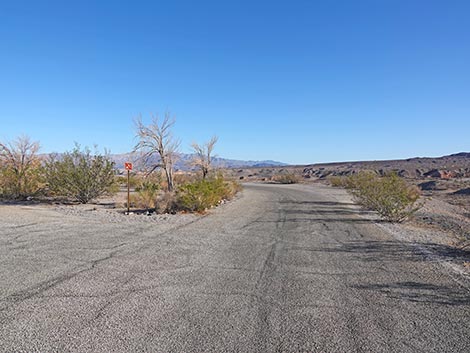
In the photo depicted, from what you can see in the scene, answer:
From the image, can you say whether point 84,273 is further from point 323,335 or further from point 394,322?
point 394,322

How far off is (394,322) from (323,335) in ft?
3.50

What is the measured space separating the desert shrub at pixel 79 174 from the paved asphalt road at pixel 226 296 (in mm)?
11029

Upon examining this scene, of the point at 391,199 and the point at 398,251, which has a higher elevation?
the point at 391,199

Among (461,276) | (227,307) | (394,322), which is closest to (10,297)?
(227,307)

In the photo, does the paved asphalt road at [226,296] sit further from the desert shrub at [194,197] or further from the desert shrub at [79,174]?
the desert shrub at [79,174]

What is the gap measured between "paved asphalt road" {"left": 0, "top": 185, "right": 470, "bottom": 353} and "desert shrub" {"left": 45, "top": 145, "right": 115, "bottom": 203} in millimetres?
11029

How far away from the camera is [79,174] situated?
20.5 meters

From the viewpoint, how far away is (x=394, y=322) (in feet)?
15.0

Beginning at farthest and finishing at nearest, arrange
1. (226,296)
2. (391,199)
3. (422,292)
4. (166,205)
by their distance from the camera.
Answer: (166,205), (391,199), (422,292), (226,296)

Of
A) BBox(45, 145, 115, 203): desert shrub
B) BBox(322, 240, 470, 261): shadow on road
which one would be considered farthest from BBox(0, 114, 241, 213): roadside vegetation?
BBox(322, 240, 470, 261): shadow on road

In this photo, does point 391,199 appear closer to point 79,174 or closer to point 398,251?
point 398,251

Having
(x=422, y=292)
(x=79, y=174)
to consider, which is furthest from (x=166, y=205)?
(x=422, y=292)

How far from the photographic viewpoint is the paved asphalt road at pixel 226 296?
13.5 feet

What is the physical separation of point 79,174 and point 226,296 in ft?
57.5
